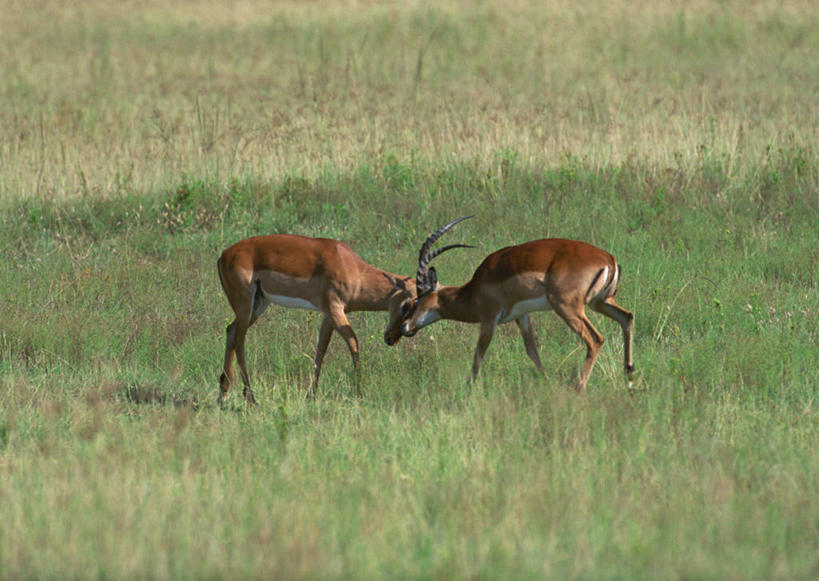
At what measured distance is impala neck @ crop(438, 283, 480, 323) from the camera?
8.04 metres

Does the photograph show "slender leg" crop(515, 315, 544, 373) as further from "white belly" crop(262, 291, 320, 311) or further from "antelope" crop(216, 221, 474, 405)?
"white belly" crop(262, 291, 320, 311)

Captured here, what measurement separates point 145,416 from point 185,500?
7.28ft

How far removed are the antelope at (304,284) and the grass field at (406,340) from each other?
42 cm

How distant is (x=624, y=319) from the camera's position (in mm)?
7789

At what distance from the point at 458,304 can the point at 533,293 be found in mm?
746

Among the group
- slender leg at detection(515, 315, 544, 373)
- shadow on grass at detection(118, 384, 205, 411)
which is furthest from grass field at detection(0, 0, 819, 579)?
slender leg at detection(515, 315, 544, 373)

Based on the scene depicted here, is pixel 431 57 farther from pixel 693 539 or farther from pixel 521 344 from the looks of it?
pixel 693 539

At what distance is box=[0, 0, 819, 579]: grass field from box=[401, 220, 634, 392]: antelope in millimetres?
319

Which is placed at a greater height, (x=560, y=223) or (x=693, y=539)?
(x=693, y=539)

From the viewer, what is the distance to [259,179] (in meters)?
13.6

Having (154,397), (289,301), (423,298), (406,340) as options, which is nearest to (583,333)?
(423,298)

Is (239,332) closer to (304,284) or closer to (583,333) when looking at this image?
(304,284)

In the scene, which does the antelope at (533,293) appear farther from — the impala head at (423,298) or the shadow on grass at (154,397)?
the shadow on grass at (154,397)

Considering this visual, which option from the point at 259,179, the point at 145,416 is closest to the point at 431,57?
the point at 259,179
